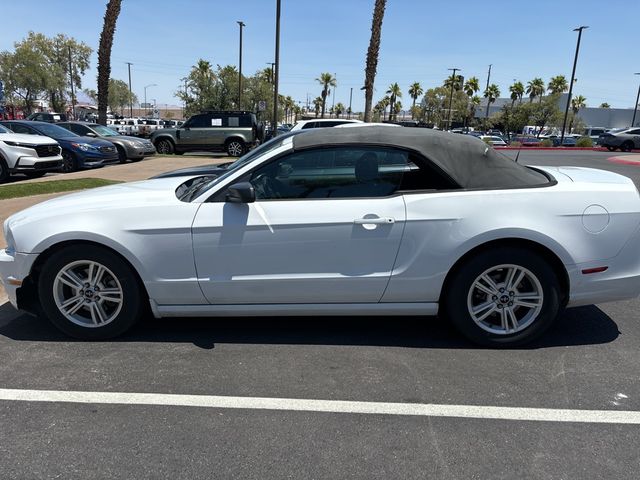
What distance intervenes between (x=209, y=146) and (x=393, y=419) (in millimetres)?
20100

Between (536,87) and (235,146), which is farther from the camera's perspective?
(536,87)

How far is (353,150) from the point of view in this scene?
3742 mm

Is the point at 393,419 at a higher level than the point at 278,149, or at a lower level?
lower

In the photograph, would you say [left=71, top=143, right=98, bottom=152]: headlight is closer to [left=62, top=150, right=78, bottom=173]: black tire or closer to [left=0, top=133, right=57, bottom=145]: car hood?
[left=62, top=150, right=78, bottom=173]: black tire

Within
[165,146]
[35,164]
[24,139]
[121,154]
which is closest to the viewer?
[24,139]

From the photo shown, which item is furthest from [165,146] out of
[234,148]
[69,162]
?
[69,162]

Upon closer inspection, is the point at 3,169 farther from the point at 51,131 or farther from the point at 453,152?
the point at 453,152

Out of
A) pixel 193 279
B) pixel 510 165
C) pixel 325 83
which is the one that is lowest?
pixel 193 279

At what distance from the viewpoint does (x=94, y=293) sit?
3.76 metres

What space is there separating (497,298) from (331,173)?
1534 mm

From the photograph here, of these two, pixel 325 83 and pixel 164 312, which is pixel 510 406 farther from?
pixel 325 83

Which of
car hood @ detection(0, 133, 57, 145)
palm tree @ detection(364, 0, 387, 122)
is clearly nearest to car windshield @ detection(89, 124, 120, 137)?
car hood @ detection(0, 133, 57, 145)

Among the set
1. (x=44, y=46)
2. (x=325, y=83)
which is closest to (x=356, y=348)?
(x=44, y=46)

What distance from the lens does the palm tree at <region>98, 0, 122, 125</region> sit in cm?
2241
